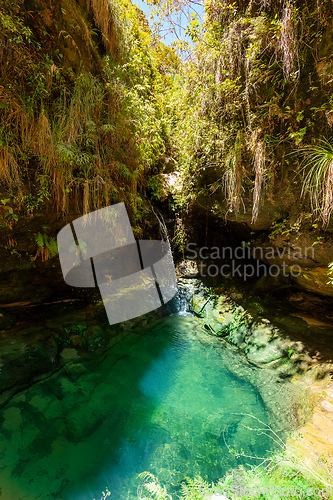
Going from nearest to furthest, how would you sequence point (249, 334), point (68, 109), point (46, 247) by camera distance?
point (68, 109), point (46, 247), point (249, 334)

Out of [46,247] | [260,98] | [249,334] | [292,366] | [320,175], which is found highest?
[260,98]

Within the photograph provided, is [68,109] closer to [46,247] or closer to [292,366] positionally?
[46,247]

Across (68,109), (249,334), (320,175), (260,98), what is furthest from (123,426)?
(260,98)

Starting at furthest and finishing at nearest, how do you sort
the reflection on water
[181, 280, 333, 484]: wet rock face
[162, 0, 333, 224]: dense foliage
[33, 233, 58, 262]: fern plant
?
1. [33, 233, 58, 262]: fern plant
2. [162, 0, 333, 224]: dense foliage
3. the reflection on water
4. [181, 280, 333, 484]: wet rock face

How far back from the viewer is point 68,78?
3.51 metres

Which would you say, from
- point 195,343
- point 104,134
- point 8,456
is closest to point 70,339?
point 8,456

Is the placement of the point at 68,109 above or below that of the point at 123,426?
above

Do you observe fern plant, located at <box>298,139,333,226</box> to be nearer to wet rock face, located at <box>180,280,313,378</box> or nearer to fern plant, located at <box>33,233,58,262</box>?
wet rock face, located at <box>180,280,313,378</box>

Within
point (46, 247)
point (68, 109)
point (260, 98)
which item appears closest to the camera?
point (68, 109)

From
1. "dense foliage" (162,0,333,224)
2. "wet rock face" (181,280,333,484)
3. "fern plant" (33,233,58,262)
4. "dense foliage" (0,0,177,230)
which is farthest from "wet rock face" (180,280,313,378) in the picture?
"fern plant" (33,233,58,262)

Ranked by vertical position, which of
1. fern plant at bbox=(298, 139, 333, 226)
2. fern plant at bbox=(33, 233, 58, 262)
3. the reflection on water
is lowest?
the reflection on water

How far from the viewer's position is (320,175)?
3.20 meters

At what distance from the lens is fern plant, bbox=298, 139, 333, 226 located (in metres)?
3.10

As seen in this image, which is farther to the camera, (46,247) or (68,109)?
(46,247)
